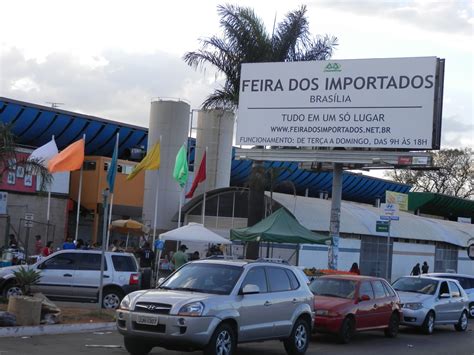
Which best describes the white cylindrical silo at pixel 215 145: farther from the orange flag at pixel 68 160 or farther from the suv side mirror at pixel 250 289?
the suv side mirror at pixel 250 289

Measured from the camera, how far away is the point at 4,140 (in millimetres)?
19609

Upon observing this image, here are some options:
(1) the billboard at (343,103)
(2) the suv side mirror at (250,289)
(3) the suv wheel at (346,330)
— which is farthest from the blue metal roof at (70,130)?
(2) the suv side mirror at (250,289)

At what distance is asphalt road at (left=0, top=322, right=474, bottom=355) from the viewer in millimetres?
12938

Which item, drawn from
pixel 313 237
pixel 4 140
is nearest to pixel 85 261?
pixel 4 140

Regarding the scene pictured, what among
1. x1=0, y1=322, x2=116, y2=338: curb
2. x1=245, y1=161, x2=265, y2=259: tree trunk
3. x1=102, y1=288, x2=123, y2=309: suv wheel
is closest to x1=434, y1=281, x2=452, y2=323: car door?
x1=102, y1=288, x2=123, y2=309: suv wheel

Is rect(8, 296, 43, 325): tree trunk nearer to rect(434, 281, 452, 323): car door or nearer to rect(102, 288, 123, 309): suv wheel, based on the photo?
rect(102, 288, 123, 309): suv wheel

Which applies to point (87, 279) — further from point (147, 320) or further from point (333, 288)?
point (147, 320)

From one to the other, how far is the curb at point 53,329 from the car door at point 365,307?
5.46 metres

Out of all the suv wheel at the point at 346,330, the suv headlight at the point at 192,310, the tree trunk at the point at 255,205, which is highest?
the tree trunk at the point at 255,205

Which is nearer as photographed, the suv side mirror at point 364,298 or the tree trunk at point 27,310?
the tree trunk at point 27,310

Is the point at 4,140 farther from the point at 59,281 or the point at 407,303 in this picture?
the point at 407,303

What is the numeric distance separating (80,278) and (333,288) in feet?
22.6

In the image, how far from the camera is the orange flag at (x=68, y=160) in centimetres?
2865

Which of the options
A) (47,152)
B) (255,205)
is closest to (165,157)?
(255,205)
